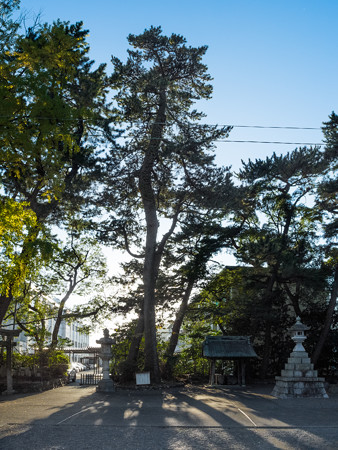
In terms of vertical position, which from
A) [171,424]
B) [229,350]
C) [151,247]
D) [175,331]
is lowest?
[171,424]

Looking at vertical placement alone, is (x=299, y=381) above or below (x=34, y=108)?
below

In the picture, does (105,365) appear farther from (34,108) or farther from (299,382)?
(34,108)

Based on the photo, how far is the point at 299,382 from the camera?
18.3 meters

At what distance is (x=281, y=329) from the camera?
2798 centimetres

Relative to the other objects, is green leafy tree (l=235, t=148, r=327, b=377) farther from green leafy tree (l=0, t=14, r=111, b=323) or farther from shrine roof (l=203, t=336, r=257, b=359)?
green leafy tree (l=0, t=14, r=111, b=323)

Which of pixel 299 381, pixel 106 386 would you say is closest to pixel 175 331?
pixel 106 386

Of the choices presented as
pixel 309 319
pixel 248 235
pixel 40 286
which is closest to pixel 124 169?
pixel 248 235

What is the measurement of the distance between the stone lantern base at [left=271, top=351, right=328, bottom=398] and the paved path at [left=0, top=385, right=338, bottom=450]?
4.02 ft

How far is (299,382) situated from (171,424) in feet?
30.5

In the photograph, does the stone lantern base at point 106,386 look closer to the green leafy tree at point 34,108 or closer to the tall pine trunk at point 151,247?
the tall pine trunk at point 151,247

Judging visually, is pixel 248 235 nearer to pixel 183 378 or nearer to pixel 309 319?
pixel 309 319

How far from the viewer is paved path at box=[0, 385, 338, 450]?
347 inches

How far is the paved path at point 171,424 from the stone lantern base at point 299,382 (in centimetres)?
123

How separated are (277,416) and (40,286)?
22.6m
